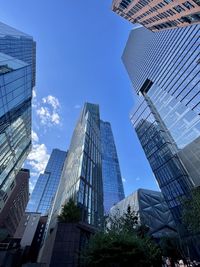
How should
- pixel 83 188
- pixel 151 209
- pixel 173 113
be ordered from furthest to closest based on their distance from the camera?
pixel 151 209, pixel 173 113, pixel 83 188

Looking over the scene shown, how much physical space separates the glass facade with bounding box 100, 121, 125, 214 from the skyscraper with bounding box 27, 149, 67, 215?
39.8 metres

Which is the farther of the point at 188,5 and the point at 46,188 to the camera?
the point at 46,188

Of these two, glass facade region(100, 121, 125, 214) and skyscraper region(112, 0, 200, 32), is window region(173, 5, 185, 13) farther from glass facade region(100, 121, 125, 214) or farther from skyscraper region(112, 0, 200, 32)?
glass facade region(100, 121, 125, 214)

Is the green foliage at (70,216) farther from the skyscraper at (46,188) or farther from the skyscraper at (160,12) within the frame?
the skyscraper at (46,188)

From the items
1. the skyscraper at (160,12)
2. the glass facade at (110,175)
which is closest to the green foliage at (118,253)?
the skyscraper at (160,12)

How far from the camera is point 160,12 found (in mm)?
44000

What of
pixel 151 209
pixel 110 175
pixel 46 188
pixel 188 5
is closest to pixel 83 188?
pixel 188 5

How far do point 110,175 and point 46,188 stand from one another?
170 ft

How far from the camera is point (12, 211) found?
82812mm

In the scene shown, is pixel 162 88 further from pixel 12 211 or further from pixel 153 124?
pixel 12 211

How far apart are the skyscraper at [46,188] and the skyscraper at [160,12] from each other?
401 feet

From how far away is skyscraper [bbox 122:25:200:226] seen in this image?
168 feet

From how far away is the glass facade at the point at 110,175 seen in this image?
438ft

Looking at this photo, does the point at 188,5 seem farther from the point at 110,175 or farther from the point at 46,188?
the point at 46,188
